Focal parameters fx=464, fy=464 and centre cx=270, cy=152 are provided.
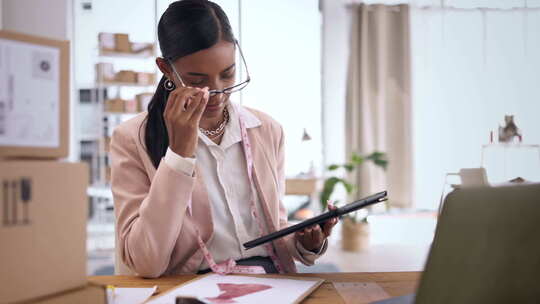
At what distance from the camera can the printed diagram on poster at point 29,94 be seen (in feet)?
1.52

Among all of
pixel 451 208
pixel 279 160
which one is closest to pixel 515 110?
pixel 279 160

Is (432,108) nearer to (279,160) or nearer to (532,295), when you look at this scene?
(279,160)

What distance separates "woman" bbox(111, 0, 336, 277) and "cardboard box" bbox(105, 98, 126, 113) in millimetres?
3248

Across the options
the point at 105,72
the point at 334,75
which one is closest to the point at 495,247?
the point at 105,72

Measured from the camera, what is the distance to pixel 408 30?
4848mm

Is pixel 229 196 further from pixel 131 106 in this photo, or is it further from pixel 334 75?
pixel 334 75

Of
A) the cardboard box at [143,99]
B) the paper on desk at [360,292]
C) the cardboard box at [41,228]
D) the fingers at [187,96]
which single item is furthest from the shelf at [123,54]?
the cardboard box at [41,228]

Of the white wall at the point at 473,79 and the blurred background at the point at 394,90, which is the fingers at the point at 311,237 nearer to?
the blurred background at the point at 394,90

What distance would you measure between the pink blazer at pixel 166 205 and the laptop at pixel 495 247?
0.59 m

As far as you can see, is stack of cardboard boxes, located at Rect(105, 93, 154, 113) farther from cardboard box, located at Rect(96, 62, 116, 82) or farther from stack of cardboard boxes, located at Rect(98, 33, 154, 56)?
stack of cardboard boxes, located at Rect(98, 33, 154, 56)

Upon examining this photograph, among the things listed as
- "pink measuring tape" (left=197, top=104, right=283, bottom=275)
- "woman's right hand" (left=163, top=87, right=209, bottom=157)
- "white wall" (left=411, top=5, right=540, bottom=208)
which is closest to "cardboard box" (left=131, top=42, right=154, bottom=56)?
"white wall" (left=411, top=5, right=540, bottom=208)

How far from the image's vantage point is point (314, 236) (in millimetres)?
1049

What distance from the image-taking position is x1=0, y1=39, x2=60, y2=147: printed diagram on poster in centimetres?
46

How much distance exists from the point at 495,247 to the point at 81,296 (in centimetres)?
42
